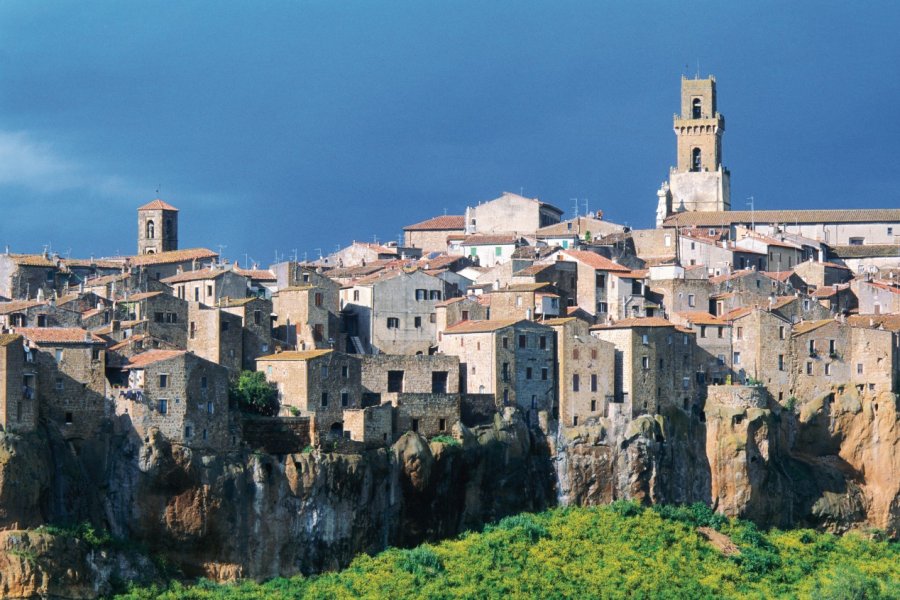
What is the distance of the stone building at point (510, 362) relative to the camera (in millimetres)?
90938

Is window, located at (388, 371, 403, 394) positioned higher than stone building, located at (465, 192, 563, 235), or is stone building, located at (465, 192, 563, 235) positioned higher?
stone building, located at (465, 192, 563, 235)

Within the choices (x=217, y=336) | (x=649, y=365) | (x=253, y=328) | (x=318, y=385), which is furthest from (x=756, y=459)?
(x=217, y=336)

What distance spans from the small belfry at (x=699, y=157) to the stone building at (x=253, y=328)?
47.1 metres

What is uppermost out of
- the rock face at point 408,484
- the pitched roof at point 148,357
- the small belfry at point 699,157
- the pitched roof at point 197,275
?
the small belfry at point 699,157

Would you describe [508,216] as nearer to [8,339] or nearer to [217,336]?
[217,336]

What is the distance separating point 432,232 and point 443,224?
967 millimetres

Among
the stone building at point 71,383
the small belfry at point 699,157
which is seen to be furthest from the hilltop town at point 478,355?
the small belfry at point 699,157

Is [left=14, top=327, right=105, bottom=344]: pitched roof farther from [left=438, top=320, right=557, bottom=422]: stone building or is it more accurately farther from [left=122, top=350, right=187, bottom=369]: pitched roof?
[left=438, top=320, right=557, bottom=422]: stone building

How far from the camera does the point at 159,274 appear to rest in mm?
106375

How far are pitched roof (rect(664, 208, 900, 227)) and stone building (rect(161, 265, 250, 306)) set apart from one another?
35.9 m

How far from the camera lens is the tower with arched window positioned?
117 metres

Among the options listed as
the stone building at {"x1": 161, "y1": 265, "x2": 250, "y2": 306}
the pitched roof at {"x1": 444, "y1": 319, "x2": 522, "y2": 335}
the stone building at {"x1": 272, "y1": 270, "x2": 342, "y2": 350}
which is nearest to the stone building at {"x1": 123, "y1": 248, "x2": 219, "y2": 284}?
the stone building at {"x1": 161, "y1": 265, "x2": 250, "y2": 306}

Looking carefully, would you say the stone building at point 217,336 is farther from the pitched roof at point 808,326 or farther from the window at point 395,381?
the pitched roof at point 808,326

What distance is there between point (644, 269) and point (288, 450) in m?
29.2
